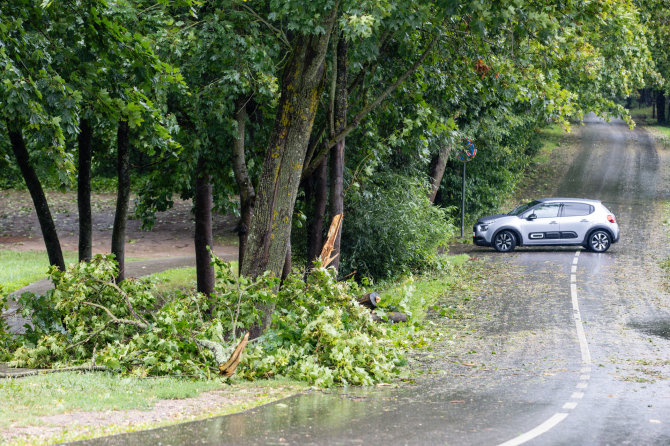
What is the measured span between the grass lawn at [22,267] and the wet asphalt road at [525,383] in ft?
40.1

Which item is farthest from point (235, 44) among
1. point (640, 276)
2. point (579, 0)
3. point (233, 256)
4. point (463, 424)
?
point (233, 256)

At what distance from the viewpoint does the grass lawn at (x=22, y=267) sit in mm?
22033

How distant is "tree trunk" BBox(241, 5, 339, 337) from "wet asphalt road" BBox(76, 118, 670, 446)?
9.78 feet

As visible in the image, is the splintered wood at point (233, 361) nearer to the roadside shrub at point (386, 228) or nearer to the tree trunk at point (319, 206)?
the tree trunk at point (319, 206)

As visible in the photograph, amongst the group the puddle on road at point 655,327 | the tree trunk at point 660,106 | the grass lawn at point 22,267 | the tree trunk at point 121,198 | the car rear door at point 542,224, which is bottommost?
the puddle on road at point 655,327

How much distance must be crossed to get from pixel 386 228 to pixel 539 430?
12680mm

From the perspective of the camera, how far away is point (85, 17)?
1218cm

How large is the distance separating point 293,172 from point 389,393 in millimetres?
4104

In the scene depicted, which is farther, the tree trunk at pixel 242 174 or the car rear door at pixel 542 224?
the car rear door at pixel 542 224

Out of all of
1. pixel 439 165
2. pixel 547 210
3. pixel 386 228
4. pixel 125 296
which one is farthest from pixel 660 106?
pixel 125 296

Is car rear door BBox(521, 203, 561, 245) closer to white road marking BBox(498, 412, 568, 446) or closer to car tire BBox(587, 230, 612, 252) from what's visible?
car tire BBox(587, 230, 612, 252)

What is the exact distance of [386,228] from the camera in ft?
67.9

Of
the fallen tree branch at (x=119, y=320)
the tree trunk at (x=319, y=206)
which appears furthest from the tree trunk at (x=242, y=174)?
the fallen tree branch at (x=119, y=320)

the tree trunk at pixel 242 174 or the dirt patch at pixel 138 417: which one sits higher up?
the tree trunk at pixel 242 174
